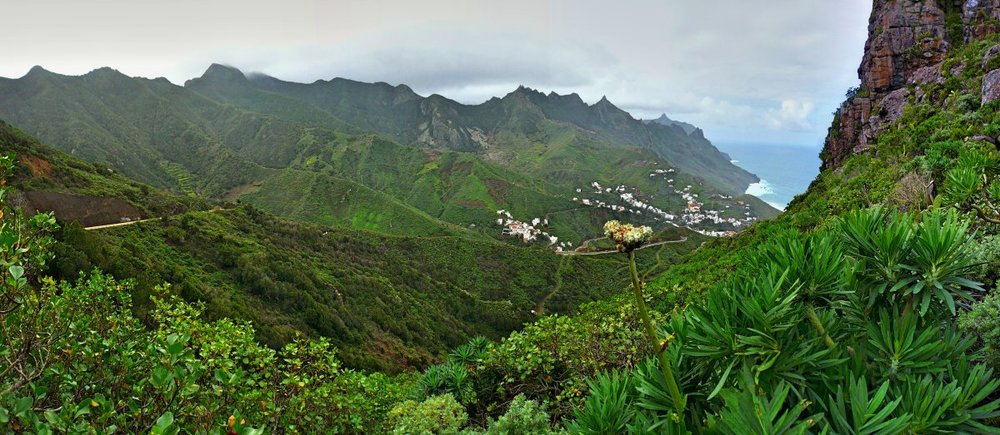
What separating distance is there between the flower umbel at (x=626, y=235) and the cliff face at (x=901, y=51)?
155 feet

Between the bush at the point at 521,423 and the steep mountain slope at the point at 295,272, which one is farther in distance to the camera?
the steep mountain slope at the point at 295,272

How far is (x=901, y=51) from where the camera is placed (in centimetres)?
4291

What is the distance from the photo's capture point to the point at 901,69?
1693 inches

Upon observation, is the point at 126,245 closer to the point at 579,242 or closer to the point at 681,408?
the point at 681,408

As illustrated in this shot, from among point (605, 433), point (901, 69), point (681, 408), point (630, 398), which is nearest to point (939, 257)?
point (681, 408)

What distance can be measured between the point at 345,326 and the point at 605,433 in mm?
46535

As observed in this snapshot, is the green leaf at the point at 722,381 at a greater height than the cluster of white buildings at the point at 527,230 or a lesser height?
greater

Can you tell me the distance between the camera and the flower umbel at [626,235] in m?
2.54

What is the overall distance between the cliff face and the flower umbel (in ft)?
155

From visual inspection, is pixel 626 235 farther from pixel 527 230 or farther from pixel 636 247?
pixel 527 230

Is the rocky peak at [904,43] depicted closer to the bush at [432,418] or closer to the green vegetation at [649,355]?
the green vegetation at [649,355]

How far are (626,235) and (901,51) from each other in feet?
193

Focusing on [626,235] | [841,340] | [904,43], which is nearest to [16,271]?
[626,235]

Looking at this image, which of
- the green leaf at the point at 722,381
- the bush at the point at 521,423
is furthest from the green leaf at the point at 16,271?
the green leaf at the point at 722,381
